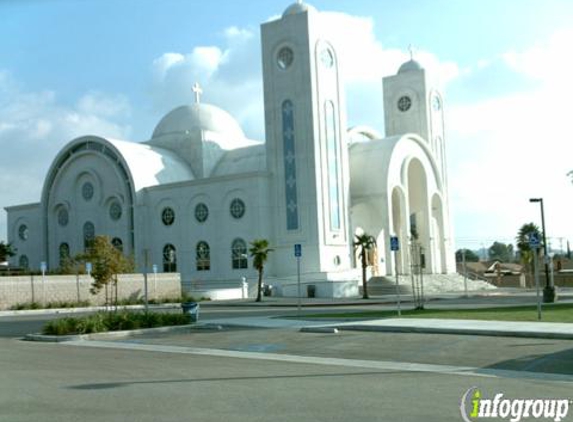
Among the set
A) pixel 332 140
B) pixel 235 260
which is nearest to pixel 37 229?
pixel 235 260

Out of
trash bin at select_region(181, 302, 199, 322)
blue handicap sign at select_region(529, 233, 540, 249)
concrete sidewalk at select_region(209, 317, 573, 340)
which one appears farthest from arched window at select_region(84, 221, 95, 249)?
blue handicap sign at select_region(529, 233, 540, 249)

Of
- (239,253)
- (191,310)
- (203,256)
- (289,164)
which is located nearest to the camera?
(191,310)

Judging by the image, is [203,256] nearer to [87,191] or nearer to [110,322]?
[87,191]

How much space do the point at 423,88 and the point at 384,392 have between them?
2887 inches

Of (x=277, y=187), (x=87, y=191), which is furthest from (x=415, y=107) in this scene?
(x=87, y=191)

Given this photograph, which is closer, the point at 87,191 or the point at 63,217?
A: the point at 87,191

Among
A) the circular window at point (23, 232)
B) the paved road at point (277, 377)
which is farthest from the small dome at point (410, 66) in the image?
the paved road at point (277, 377)

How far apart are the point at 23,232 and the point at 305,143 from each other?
123ft

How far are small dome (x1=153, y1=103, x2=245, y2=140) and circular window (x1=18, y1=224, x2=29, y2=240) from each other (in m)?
17.5

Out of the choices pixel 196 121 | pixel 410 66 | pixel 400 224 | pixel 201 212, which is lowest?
pixel 400 224

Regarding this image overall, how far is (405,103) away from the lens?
83.0 metres

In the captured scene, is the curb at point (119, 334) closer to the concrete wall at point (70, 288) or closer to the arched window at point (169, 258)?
the concrete wall at point (70, 288)

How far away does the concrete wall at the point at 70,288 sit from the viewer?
44781mm

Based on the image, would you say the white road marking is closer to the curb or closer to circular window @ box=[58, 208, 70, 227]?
the curb
